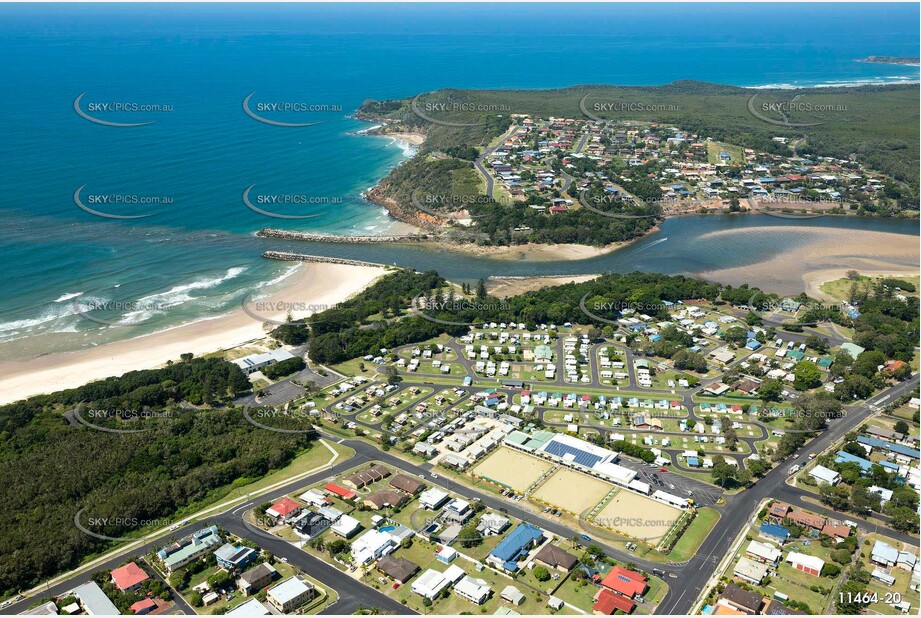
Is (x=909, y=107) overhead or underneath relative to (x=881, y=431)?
overhead

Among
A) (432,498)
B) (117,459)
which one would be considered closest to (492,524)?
(432,498)

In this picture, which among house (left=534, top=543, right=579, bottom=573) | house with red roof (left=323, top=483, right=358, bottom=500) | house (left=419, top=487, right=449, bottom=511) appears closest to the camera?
house (left=534, top=543, right=579, bottom=573)

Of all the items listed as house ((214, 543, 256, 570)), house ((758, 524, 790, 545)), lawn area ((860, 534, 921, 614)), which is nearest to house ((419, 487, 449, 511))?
house ((214, 543, 256, 570))

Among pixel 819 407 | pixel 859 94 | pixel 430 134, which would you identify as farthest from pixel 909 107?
pixel 819 407

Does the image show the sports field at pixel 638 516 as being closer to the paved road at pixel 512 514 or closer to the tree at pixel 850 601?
the paved road at pixel 512 514

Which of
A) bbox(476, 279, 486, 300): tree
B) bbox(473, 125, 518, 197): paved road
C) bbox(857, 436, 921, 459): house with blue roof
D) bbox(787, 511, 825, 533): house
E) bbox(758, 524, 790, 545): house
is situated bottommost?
bbox(758, 524, 790, 545): house

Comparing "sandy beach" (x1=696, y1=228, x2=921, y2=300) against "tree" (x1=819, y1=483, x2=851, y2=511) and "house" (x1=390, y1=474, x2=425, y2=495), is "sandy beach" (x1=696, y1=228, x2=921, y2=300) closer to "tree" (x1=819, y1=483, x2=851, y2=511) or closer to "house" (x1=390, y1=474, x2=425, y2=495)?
"tree" (x1=819, y1=483, x2=851, y2=511)

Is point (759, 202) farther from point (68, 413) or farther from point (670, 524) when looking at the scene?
point (68, 413)
